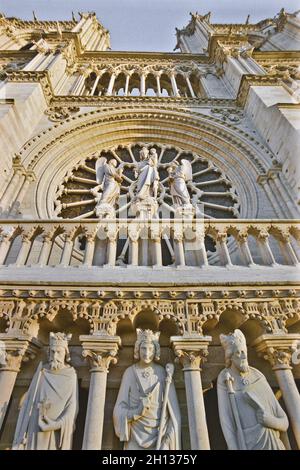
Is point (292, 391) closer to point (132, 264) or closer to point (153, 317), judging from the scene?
point (153, 317)

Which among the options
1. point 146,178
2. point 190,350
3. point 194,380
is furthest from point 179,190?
point 194,380

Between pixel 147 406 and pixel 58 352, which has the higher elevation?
pixel 58 352

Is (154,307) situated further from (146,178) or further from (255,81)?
(255,81)

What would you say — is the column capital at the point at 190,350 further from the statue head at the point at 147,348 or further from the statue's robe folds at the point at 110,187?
the statue's robe folds at the point at 110,187

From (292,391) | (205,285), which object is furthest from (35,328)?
(292,391)

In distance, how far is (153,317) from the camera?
341 cm

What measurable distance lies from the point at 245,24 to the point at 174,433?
2495 centimetres

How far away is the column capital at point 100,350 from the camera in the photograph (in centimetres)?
300

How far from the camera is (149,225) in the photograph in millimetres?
4414

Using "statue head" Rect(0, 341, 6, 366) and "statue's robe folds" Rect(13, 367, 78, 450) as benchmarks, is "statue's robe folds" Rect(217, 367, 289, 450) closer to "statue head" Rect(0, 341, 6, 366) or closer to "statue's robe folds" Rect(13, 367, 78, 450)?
"statue's robe folds" Rect(13, 367, 78, 450)

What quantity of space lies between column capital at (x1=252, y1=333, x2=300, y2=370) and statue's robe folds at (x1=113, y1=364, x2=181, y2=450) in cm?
114

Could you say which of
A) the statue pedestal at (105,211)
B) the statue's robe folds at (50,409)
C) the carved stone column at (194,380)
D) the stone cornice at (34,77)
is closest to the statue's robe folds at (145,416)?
the carved stone column at (194,380)

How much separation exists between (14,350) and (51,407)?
764 mm

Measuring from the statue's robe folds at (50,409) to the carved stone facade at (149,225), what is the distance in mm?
104
